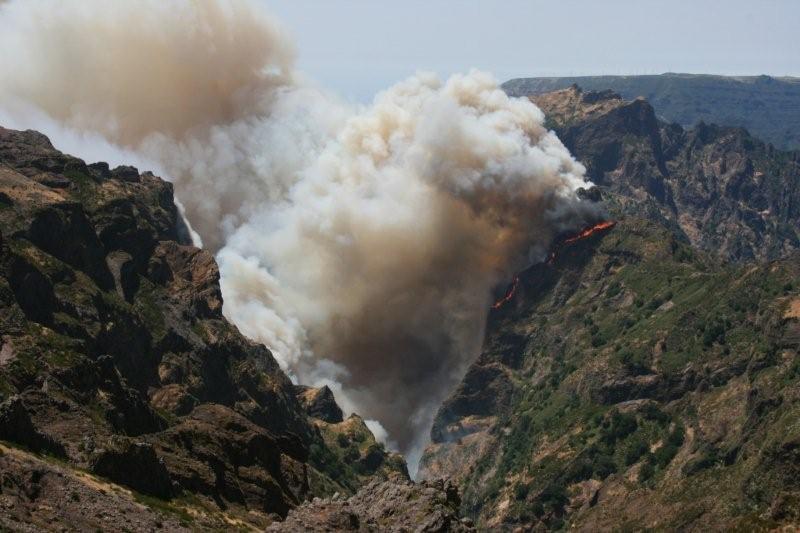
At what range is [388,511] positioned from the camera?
73.9m

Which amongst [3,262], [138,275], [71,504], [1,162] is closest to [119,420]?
[71,504]

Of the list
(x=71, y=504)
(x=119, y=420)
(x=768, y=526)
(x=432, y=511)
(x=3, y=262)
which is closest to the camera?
(x=71, y=504)

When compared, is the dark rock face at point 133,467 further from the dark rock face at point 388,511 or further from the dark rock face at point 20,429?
the dark rock face at point 388,511

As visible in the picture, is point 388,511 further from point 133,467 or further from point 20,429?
point 20,429

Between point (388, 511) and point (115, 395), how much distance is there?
134 ft

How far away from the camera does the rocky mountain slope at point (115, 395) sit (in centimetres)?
6812

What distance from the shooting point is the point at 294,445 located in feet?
363

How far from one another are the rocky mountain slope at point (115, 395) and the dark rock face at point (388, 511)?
31.4 feet

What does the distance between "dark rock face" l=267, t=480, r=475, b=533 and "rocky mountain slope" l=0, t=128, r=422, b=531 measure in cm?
956

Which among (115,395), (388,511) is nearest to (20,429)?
(388,511)

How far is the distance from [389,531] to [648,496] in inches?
5012

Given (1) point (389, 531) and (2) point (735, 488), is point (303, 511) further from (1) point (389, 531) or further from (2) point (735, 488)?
(2) point (735, 488)

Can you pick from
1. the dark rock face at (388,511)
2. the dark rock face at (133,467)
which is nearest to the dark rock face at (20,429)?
the dark rock face at (133,467)

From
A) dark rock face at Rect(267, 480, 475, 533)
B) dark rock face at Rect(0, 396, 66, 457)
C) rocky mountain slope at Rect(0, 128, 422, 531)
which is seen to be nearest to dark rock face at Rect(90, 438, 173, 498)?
rocky mountain slope at Rect(0, 128, 422, 531)
